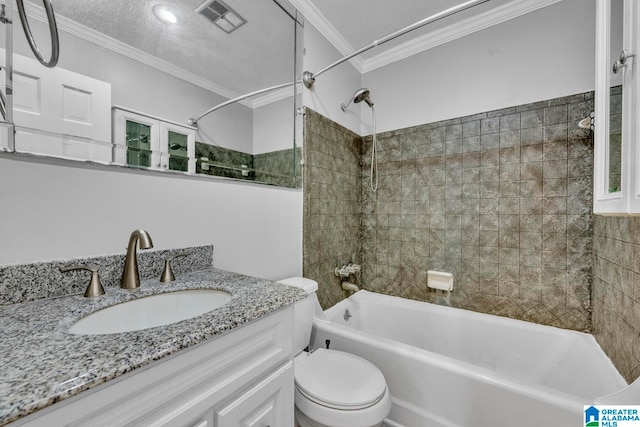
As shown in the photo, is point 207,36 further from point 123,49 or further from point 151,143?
point 151,143

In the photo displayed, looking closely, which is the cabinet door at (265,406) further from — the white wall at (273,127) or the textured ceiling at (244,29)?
the textured ceiling at (244,29)

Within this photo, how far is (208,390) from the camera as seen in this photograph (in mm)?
581

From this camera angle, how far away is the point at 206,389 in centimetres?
58

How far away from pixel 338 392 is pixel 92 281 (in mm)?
954

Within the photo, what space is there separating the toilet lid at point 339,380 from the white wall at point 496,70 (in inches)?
69.5

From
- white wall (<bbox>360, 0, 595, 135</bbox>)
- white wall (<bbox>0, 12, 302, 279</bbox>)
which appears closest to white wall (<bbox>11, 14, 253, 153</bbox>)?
white wall (<bbox>0, 12, 302, 279</bbox>)

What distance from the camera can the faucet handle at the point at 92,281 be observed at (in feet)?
2.47

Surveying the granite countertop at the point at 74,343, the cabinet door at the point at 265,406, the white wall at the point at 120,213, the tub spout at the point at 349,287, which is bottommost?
the tub spout at the point at 349,287

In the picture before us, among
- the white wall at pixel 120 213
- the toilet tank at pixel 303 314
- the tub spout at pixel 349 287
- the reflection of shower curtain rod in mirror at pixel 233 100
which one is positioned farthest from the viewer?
the tub spout at pixel 349 287

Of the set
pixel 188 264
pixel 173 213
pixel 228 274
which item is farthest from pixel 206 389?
pixel 173 213

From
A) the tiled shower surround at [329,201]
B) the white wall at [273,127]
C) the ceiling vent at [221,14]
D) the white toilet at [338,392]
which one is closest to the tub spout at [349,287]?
the tiled shower surround at [329,201]

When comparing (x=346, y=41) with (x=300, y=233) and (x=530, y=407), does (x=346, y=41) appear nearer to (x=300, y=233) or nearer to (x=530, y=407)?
(x=300, y=233)

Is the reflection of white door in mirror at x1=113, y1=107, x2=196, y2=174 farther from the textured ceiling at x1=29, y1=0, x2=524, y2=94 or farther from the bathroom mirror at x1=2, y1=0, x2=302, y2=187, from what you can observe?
the textured ceiling at x1=29, y1=0, x2=524, y2=94

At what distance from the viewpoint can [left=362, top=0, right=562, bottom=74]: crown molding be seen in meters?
1.66
